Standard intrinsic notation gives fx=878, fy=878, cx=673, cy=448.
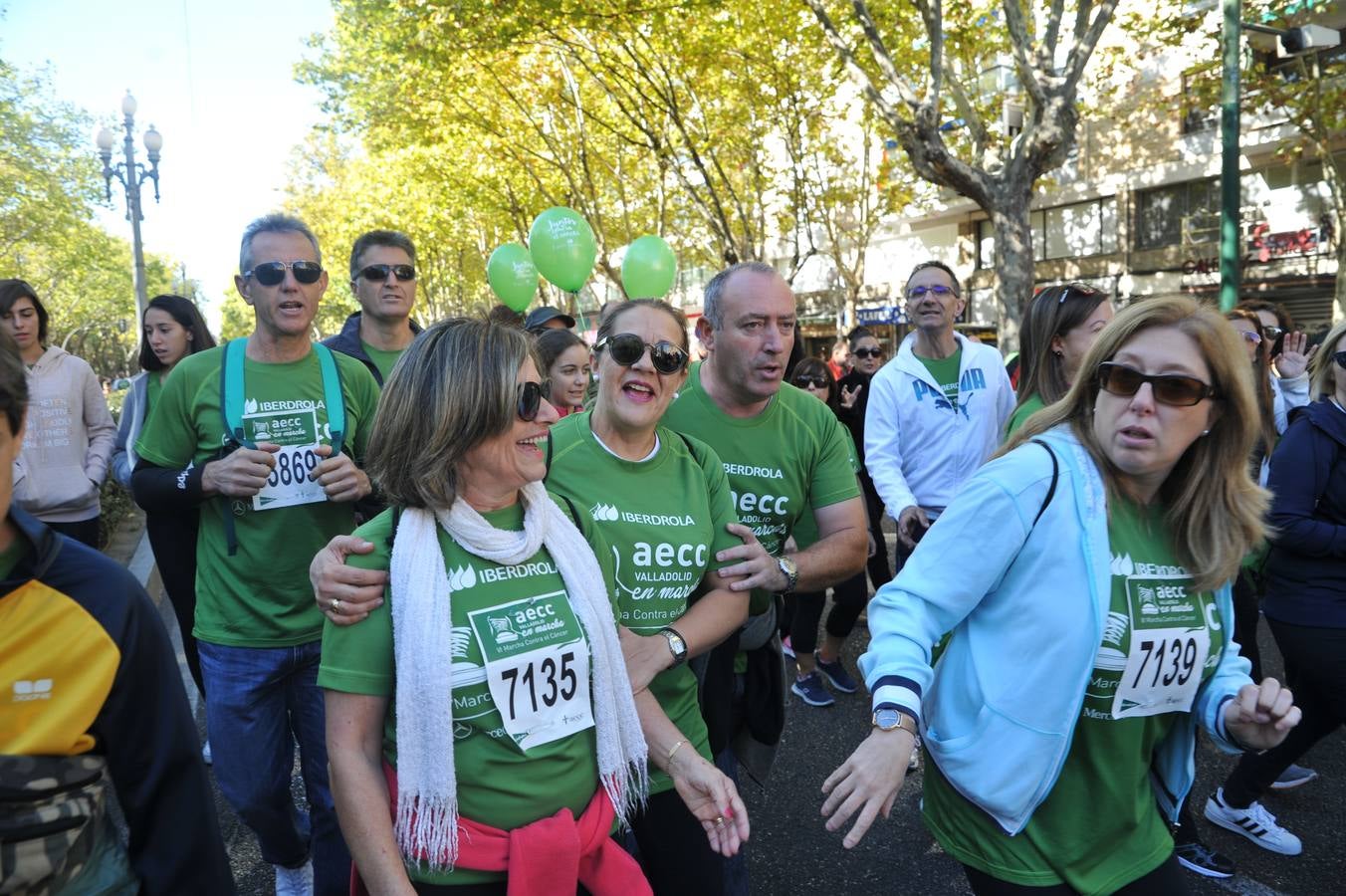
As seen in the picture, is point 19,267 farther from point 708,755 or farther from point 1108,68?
point 708,755

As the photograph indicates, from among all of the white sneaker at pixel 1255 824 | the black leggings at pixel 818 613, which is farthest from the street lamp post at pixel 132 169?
the white sneaker at pixel 1255 824

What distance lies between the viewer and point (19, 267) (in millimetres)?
Result: 27094

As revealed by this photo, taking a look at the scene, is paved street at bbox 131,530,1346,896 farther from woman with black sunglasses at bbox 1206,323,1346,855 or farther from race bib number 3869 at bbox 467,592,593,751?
race bib number 3869 at bbox 467,592,593,751

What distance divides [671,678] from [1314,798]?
331 centimetres

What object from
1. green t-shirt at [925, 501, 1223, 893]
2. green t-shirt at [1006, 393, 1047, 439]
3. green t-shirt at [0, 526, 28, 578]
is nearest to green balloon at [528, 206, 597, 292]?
green t-shirt at [1006, 393, 1047, 439]

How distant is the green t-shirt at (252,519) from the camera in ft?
9.64

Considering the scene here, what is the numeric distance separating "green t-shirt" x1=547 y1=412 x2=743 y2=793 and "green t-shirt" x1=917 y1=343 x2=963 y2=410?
8.83 feet

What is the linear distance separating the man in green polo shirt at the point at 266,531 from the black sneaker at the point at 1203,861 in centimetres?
310

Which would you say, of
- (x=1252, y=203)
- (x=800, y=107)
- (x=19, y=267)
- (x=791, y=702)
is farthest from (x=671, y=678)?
(x=19, y=267)

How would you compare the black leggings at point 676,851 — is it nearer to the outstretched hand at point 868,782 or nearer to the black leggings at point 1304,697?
the outstretched hand at point 868,782

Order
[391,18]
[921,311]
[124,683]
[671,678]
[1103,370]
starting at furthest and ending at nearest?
[391,18], [921,311], [671,678], [1103,370], [124,683]

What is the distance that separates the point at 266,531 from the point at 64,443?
282 cm

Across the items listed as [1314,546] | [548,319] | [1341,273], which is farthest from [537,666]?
[1341,273]

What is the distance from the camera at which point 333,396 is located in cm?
314
